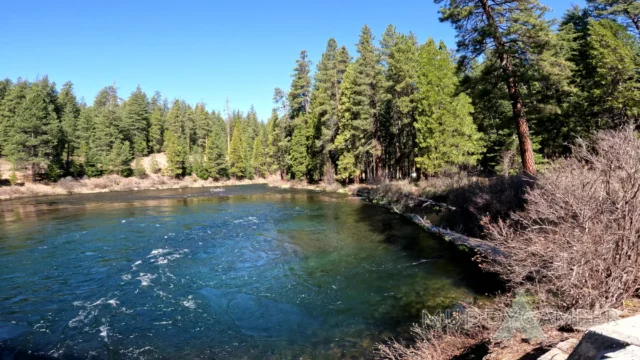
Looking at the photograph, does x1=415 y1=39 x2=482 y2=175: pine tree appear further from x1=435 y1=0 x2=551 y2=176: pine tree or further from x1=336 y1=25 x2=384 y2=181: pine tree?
x1=435 y1=0 x2=551 y2=176: pine tree

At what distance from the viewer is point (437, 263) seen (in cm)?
1309

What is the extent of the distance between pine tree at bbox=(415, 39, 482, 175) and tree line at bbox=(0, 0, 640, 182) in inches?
3.6

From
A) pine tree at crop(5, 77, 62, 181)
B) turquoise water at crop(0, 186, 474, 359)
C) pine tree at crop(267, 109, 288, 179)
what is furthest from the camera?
pine tree at crop(267, 109, 288, 179)

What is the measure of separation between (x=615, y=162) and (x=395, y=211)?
62.4 ft

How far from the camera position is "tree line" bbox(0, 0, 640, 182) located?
1393 cm

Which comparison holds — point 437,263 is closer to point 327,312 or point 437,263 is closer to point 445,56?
point 327,312

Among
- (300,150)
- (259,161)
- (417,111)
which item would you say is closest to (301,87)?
(300,150)

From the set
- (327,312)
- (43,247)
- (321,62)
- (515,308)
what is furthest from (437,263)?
(321,62)

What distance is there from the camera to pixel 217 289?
1110 cm

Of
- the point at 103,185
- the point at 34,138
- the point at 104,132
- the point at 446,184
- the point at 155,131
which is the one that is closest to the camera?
the point at 446,184

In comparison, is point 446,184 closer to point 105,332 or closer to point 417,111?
point 417,111

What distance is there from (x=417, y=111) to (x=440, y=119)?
2.47 metres

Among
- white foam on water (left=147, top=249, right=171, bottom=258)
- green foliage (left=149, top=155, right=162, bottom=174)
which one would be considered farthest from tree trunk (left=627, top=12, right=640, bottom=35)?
green foliage (left=149, top=155, right=162, bottom=174)

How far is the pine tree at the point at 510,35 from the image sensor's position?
13062 mm
